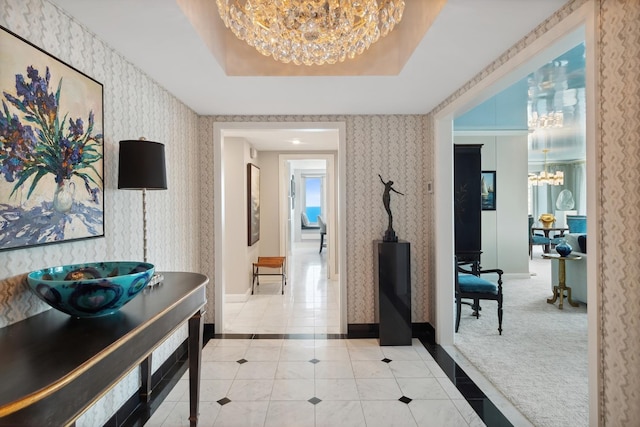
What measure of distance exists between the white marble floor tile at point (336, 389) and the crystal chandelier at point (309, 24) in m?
2.37

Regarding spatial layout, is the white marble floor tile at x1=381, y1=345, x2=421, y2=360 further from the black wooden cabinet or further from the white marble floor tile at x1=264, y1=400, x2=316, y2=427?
the black wooden cabinet

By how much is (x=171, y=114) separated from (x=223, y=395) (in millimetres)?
2443

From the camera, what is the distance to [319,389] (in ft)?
8.80

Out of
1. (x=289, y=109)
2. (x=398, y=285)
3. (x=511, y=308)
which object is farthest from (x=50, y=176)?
(x=511, y=308)

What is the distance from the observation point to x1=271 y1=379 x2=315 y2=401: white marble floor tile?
8.45 ft

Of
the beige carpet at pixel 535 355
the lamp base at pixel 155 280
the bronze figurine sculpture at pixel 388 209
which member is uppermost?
the bronze figurine sculpture at pixel 388 209

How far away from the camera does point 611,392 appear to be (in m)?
1.53

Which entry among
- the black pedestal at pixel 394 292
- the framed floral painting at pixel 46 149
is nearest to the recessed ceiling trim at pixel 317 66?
the framed floral painting at pixel 46 149

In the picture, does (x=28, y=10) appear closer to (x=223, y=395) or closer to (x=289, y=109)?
(x=289, y=109)

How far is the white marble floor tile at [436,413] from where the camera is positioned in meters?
2.25

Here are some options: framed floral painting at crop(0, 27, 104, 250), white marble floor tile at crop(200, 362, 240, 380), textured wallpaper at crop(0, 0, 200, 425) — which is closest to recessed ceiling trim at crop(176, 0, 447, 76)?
textured wallpaper at crop(0, 0, 200, 425)

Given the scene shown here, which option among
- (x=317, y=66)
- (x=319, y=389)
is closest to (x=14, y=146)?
(x=317, y=66)

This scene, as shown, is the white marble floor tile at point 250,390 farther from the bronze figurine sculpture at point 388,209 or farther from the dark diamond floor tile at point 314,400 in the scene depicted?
the bronze figurine sculpture at point 388,209

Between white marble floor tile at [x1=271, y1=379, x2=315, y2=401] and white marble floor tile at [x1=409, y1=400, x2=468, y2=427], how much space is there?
0.78 m
